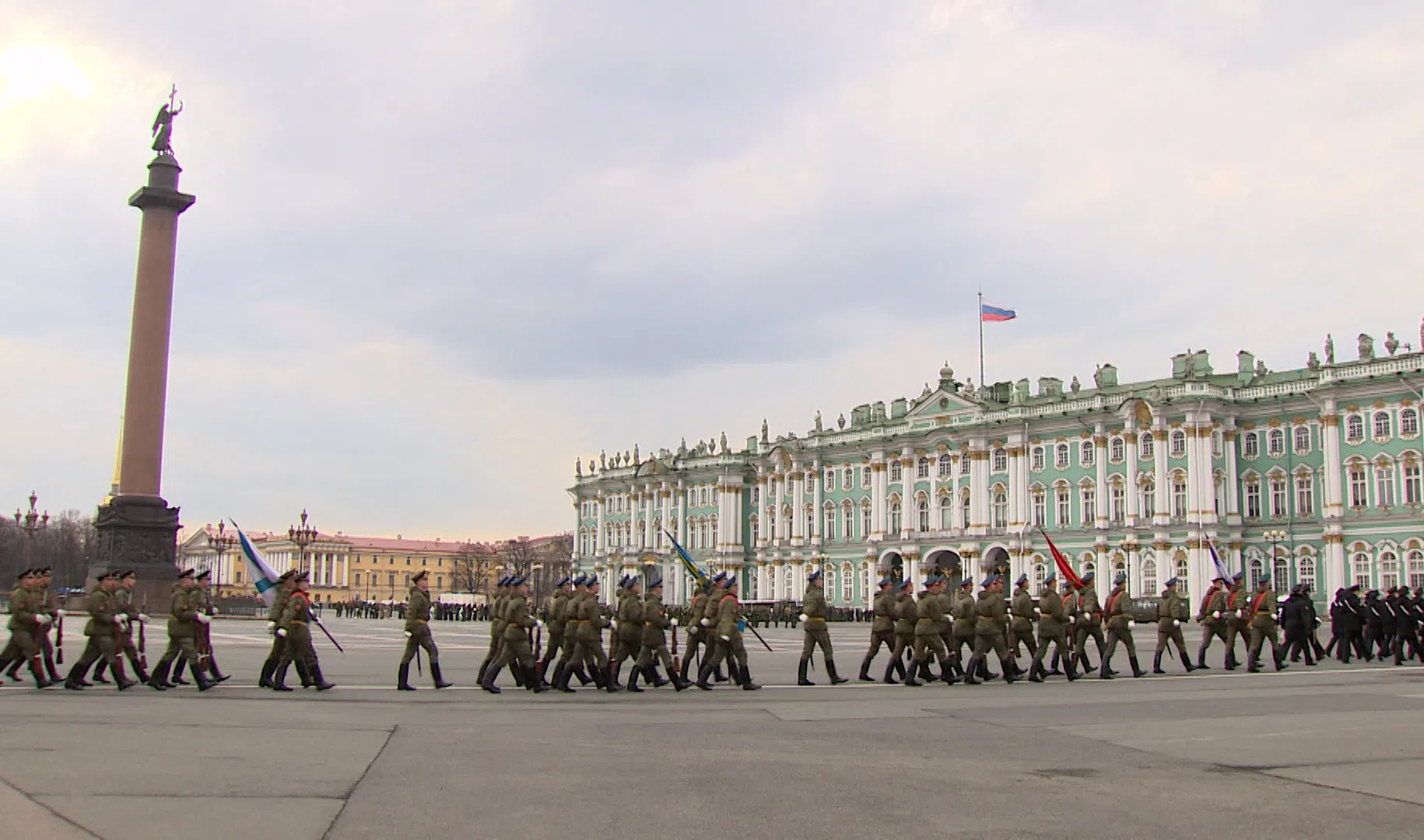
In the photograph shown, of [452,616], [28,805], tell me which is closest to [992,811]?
[28,805]

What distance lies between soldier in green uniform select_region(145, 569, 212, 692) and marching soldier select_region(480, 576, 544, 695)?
144 inches

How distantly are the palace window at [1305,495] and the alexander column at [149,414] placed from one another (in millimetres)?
47753

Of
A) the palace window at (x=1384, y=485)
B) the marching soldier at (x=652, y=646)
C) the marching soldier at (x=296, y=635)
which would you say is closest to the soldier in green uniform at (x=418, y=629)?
the marching soldier at (x=296, y=635)

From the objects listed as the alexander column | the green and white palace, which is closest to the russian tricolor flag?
the green and white palace

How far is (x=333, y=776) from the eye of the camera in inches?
352

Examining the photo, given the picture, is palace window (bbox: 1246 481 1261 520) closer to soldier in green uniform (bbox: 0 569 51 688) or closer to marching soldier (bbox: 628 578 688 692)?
marching soldier (bbox: 628 578 688 692)

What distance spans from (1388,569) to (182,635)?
2050 inches

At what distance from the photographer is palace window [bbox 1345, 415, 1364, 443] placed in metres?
55.7

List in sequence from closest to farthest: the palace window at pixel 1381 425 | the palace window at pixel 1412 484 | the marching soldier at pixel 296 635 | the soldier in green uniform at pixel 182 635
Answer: the marching soldier at pixel 296 635 < the soldier in green uniform at pixel 182 635 < the palace window at pixel 1412 484 < the palace window at pixel 1381 425

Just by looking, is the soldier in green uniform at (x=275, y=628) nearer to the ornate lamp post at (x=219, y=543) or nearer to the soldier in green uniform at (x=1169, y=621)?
the soldier in green uniform at (x=1169, y=621)

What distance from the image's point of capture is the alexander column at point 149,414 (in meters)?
44.3

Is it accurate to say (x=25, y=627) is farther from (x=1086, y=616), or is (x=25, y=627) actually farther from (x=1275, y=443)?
(x=1275, y=443)

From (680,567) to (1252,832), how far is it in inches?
3386

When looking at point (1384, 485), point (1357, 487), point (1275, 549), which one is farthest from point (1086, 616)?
point (1275, 549)
